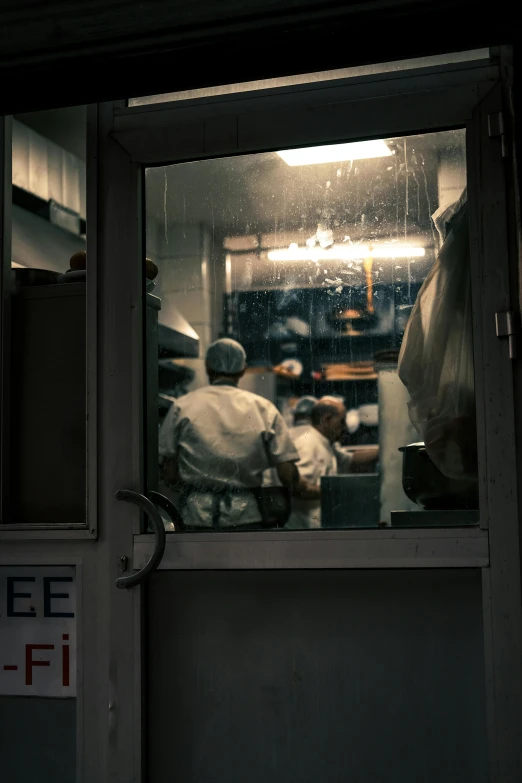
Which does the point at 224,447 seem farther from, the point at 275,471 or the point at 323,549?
the point at 323,549

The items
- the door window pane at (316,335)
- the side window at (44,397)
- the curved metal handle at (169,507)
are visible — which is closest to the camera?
the door window pane at (316,335)

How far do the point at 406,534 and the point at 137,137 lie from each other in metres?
1.22

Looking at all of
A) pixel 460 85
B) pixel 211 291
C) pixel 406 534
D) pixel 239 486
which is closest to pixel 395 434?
pixel 406 534

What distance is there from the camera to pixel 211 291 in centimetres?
210

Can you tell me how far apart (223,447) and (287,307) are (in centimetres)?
39

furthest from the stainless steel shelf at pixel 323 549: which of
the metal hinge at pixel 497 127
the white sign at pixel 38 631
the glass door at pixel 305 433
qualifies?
the metal hinge at pixel 497 127

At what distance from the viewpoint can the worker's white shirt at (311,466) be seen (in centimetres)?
198

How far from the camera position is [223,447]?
2.07 metres

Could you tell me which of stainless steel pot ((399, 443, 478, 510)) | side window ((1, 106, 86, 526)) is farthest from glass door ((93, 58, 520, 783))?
side window ((1, 106, 86, 526))

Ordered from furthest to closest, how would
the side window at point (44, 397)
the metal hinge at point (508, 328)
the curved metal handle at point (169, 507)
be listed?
the side window at point (44, 397) → the curved metal handle at point (169, 507) → the metal hinge at point (508, 328)

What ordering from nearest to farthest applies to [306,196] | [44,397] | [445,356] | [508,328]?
[508,328] → [445,356] → [306,196] → [44,397]

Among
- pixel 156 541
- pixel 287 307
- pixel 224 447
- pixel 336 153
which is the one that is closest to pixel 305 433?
pixel 224 447

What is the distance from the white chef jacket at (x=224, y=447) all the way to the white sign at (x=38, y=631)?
408 mm

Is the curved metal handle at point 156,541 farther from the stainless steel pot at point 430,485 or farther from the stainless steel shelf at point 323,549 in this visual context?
the stainless steel pot at point 430,485
